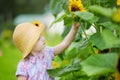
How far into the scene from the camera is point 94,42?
2773 millimetres

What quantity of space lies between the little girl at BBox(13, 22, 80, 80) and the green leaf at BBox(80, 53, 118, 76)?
0.63m

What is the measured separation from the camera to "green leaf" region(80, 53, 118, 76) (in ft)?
7.36

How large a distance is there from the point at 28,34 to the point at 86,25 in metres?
0.35

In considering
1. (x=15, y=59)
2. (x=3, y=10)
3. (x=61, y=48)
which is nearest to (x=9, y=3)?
(x=3, y=10)

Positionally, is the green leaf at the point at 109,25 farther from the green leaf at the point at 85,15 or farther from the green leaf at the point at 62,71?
the green leaf at the point at 62,71

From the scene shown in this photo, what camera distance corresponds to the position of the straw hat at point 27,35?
2.98 meters

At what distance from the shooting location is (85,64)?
2.32m

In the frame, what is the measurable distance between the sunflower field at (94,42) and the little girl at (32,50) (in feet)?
0.31

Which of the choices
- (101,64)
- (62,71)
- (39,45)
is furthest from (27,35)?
(101,64)

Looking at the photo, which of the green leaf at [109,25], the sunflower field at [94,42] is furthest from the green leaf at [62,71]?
the green leaf at [109,25]

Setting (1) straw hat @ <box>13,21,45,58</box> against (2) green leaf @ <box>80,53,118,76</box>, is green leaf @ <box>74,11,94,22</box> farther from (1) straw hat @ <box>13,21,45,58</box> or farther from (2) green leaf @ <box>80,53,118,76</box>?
(1) straw hat @ <box>13,21,45,58</box>

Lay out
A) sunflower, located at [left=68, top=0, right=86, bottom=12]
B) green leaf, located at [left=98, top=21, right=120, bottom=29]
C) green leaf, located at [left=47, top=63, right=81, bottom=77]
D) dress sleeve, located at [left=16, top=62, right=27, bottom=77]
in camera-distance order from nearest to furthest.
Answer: green leaf, located at [left=98, top=21, right=120, bottom=29]
sunflower, located at [left=68, top=0, right=86, bottom=12]
green leaf, located at [left=47, top=63, right=81, bottom=77]
dress sleeve, located at [left=16, top=62, right=27, bottom=77]

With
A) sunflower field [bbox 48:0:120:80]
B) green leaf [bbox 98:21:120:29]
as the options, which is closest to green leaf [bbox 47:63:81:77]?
sunflower field [bbox 48:0:120:80]

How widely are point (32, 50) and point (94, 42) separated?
1.38 ft
